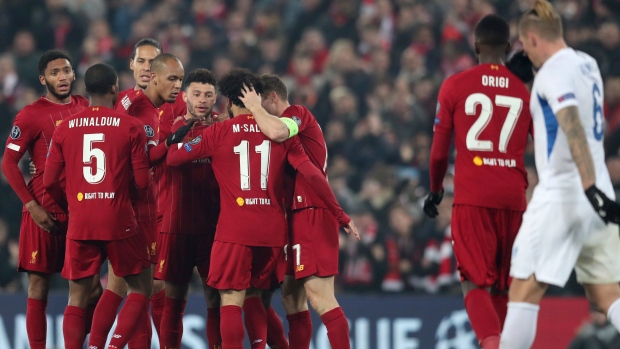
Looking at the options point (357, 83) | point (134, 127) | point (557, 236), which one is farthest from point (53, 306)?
point (557, 236)

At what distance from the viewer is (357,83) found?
48.5 ft

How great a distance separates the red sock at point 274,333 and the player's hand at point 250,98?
1830mm

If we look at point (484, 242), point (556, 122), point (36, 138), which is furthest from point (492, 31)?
point (36, 138)

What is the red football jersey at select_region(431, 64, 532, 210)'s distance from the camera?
6.62 m

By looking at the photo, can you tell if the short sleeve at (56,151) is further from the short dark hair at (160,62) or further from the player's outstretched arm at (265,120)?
the player's outstretched arm at (265,120)

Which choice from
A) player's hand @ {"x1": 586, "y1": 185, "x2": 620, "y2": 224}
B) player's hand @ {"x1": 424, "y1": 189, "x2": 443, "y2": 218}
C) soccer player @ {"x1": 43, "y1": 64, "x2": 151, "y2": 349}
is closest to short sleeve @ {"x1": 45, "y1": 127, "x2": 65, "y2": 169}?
soccer player @ {"x1": 43, "y1": 64, "x2": 151, "y2": 349}

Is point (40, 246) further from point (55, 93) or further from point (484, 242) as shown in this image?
point (484, 242)

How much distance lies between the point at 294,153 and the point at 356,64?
7820 mm

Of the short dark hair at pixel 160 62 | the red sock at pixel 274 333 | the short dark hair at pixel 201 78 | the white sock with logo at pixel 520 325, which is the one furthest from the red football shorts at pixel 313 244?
the white sock with logo at pixel 520 325

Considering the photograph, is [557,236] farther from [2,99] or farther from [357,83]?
[2,99]

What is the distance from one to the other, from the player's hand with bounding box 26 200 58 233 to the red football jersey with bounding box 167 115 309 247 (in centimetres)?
116

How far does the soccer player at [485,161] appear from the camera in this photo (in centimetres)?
658

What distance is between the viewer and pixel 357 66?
15.0 meters

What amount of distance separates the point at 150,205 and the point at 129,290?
0.71 metres
